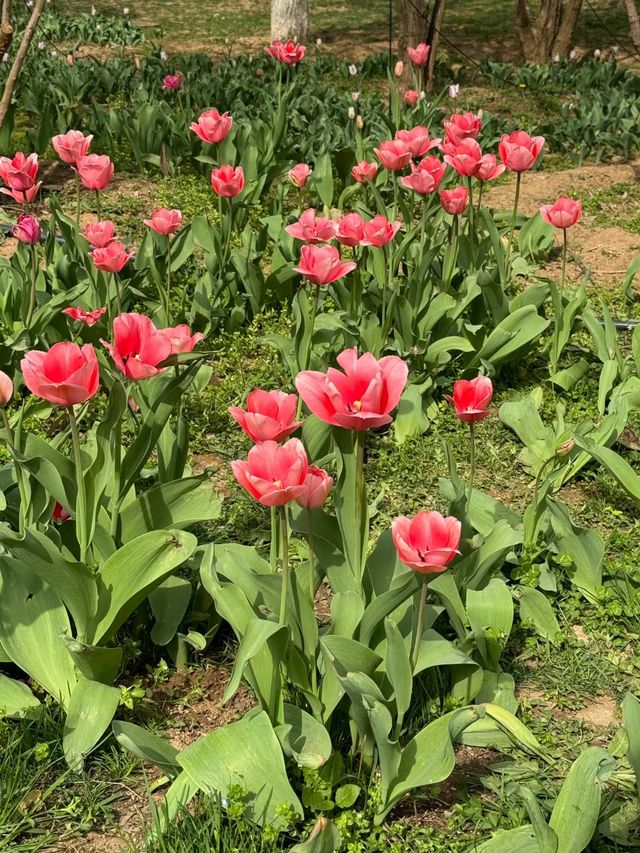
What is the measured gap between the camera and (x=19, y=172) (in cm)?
332

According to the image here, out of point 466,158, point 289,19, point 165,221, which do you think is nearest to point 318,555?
point 165,221

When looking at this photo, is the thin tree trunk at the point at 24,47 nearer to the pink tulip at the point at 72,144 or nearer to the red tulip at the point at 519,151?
the pink tulip at the point at 72,144

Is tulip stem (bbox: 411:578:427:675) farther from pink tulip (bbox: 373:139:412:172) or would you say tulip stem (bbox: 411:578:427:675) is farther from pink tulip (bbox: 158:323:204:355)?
pink tulip (bbox: 373:139:412:172)

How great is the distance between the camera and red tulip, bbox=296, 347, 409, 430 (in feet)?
5.66

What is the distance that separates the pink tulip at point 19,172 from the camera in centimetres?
331

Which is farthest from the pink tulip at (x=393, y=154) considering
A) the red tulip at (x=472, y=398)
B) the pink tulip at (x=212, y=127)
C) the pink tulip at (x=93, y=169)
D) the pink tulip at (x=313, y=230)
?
the red tulip at (x=472, y=398)

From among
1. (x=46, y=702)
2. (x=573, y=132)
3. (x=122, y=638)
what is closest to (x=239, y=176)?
(x=122, y=638)

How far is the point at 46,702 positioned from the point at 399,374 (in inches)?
45.1

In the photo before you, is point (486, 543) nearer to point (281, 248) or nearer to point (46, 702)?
point (46, 702)

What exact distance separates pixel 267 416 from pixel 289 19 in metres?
9.24

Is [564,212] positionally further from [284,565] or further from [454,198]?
[284,565]

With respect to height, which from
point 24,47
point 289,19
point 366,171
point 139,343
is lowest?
point 289,19

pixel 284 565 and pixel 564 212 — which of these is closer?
pixel 284 565

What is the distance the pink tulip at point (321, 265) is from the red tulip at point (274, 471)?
3.62ft
